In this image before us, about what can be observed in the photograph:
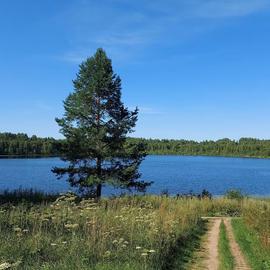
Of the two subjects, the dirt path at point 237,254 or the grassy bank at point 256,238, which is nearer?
the dirt path at point 237,254

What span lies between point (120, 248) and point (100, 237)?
0.78m

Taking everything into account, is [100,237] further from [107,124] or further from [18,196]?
[107,124]

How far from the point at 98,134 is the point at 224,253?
691 inches

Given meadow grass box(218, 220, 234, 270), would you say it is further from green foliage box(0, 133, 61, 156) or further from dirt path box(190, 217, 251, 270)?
green foliage box(0, 133, 61, 156)

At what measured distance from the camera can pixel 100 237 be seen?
438 inches

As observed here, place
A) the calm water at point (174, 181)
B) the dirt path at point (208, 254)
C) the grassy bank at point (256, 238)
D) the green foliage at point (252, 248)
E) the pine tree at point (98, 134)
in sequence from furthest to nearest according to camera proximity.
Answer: the calm water at point (174, 181)
the pine tree at point (98, 134)
the grassy bank at point (256, 238)
the green foliage at point (252, 248)
the dirt path at point (208, 254)

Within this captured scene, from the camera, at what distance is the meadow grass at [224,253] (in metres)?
11.9

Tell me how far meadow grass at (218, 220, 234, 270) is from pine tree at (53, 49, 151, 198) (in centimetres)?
1335

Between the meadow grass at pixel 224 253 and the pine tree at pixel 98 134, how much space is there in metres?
13.3

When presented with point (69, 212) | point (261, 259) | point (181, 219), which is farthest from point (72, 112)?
point (261, 259)

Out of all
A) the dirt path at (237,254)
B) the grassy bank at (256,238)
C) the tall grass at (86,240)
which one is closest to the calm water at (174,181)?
the grassy bank at (256,238)

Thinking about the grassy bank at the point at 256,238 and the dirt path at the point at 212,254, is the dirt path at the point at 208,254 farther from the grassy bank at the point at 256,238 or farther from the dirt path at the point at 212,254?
the grassy bank at the point at 256,238

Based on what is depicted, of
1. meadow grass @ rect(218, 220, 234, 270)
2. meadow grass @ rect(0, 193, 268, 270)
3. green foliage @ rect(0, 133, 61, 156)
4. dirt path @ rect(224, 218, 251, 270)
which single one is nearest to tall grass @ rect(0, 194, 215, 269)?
meadow grass @ rect(0, 193, 268, 270)

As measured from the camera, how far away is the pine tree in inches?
1204
